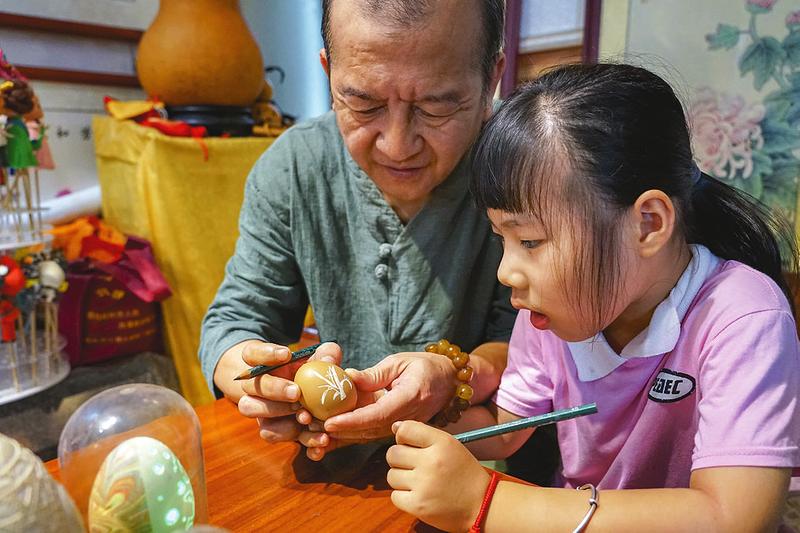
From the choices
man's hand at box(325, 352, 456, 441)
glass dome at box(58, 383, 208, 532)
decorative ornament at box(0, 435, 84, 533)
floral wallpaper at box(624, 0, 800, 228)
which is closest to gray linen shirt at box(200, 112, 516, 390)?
man's hand at box(325, 352, 456, 441)

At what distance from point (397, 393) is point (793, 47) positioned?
169cm

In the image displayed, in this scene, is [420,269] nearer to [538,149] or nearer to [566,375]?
[566,375]

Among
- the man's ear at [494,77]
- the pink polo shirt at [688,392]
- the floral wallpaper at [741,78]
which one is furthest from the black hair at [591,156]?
the floral wallpaper at [741,78]

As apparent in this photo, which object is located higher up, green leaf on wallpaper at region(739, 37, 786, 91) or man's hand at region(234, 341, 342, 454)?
green leaf on wallpaper at region(739, 37, 786, 91)

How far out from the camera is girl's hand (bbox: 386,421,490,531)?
2.31 ft

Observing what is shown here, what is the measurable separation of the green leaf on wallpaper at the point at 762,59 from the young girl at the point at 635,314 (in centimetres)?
119

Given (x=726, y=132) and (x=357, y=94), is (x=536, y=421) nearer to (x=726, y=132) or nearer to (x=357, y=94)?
(x=357, y=94)

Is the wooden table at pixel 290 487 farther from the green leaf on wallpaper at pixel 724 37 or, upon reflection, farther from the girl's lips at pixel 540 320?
the green leaf on wallpaper at pixel 724 37

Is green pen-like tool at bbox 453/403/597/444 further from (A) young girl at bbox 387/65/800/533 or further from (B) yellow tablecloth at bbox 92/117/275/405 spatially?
(B) yellow tablecloth at bbox 92/117/275/405

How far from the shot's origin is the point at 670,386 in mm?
846

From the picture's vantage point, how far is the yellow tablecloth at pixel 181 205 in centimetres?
233

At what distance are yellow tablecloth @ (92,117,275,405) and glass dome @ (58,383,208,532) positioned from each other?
1788 mm

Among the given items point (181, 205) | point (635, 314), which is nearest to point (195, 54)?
point (181, 205)

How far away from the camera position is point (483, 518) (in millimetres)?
702
